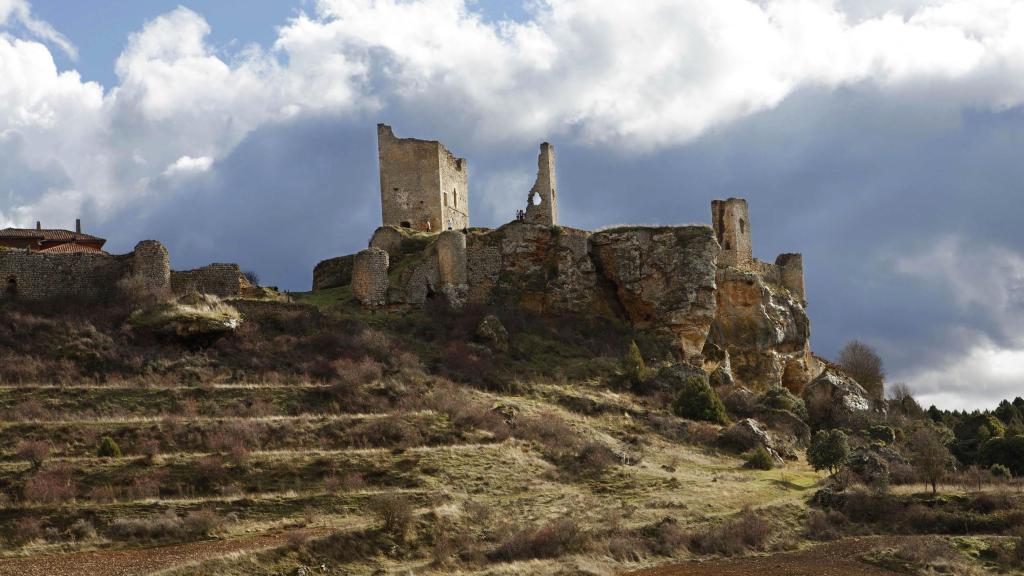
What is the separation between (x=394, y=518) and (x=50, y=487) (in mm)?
9391

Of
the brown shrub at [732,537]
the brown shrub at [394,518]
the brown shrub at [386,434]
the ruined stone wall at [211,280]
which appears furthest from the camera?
the ruined stone wall at [211,280]

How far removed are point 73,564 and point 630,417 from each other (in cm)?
2264

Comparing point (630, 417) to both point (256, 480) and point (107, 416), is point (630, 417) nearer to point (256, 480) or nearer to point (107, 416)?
point (256, 480)

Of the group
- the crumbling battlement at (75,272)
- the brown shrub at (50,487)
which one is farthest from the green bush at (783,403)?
the brown shrub at (50,487)

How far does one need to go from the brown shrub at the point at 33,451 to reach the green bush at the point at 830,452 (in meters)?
25.6

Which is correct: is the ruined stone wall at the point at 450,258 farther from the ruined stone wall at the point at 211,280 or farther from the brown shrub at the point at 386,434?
the brown shrub at the point at 386,434

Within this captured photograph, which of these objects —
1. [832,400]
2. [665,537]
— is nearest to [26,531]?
[665,537]

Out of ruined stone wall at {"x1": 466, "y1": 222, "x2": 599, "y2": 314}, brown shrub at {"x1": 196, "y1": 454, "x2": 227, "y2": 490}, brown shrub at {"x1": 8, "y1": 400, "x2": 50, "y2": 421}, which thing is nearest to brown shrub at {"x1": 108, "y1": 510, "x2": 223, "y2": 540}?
brown shrub at {"x1": 196, "y1": 454, "x2": 227, "y2": 490}

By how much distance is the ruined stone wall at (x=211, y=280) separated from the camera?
48188 mm

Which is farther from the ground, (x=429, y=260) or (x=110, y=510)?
(x=429, y=260)

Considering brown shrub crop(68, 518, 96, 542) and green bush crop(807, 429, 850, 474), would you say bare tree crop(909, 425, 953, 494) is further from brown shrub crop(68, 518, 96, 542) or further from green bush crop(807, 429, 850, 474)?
brown shrub crop(68, 518, 96, 542)

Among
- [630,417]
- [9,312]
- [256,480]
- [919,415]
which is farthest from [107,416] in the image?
[919,415]

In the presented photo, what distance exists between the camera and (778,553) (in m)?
30.3

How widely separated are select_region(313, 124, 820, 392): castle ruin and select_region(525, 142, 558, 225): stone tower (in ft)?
0.19
